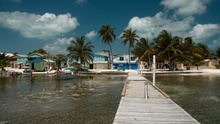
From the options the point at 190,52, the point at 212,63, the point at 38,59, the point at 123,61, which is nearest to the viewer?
the point at 190,52

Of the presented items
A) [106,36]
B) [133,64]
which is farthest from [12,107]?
[133,64]

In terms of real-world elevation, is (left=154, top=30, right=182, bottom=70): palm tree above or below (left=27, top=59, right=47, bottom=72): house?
above

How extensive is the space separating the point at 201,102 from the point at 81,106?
7.67 m

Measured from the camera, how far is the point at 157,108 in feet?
23.6

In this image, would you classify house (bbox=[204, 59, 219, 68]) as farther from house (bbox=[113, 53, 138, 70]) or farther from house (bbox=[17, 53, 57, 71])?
house (bbox=[17, 53, 57, 71])

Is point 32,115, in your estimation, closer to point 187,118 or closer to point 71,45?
point 187,118

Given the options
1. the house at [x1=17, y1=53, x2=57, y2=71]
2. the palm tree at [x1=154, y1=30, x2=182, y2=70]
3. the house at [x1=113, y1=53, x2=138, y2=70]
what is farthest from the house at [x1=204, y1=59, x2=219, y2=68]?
the house at [x1=17, y1=53, x2=57, y2=71]

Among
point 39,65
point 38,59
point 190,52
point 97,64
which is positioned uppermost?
point 190,52

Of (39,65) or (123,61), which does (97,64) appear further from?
(39,65)

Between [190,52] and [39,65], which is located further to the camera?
[39,65]

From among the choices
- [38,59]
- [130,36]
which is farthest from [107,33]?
[38,59]

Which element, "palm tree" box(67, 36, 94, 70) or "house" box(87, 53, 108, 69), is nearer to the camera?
"palm tree" box(67, 36, 94, 70)

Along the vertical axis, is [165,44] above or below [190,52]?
above

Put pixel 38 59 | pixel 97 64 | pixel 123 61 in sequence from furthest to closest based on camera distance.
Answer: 1. pixel 123 61
2. pixel 97 64
3. pixel 38 59
